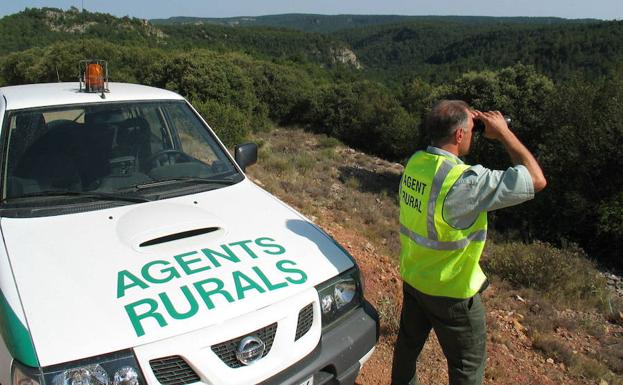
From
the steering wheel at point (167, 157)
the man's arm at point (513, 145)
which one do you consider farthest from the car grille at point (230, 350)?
the steering wheel at point (167, 157)

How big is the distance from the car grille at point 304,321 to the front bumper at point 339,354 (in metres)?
0.10

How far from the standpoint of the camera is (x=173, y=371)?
1.77 metres

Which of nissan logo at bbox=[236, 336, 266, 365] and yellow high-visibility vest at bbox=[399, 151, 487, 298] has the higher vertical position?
yellow high-visibility vest at bbox=[399, 151, 487, 298]

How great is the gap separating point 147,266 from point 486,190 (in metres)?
1.56

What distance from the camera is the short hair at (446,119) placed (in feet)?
7.57

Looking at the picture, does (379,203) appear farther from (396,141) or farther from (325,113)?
(325,113)

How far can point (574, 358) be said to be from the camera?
3977mm

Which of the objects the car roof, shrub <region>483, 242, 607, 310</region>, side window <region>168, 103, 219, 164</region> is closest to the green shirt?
side window <region>168, 103, 219, 164</region>

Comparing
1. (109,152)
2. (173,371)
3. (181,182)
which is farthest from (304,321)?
(109,152)

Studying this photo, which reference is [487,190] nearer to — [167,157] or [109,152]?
[167,157]

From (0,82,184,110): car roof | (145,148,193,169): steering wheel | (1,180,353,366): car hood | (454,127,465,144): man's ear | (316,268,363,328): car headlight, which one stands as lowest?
(316,268,363,328): car headlight

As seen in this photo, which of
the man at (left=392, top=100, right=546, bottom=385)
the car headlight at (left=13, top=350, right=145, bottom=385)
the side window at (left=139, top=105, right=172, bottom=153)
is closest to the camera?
the car headlight at (left=13, top=350, right=145, bottom=385)

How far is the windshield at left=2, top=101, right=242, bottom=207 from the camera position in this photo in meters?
2.70

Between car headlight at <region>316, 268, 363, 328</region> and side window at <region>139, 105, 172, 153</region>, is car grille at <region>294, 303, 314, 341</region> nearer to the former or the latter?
car headlight at <region>316, 268, 363, 328</region>
